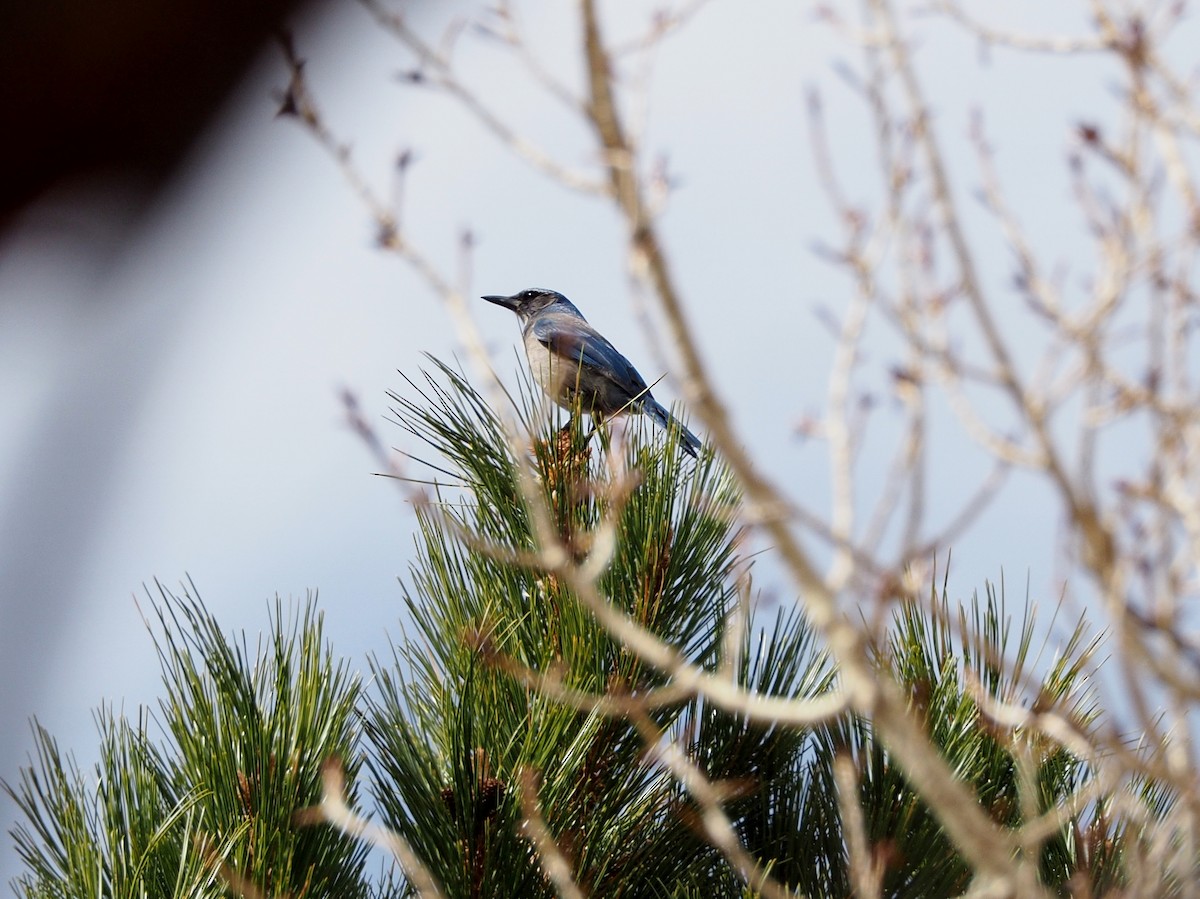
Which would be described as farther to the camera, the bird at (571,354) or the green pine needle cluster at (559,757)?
the bird at (571,354)

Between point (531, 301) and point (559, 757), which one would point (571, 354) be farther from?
point (559, 757)

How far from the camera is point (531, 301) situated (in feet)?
25.7

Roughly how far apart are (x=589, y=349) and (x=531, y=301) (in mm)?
1713

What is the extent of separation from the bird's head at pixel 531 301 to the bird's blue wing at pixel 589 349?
2.10ft

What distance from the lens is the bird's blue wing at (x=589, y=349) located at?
605cm

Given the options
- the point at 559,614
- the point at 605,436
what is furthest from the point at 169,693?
the point at 605,436

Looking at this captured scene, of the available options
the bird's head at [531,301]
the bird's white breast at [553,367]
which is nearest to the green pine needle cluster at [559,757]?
the bird's white breast at [553,367]

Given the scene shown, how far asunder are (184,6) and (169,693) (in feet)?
7.47

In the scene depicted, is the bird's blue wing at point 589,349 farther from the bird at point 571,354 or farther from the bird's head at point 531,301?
the bird's head at point 531,301

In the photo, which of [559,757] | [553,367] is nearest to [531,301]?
[553,367]

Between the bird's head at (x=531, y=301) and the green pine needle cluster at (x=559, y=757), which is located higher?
the bird's head at (x=531, y=301)

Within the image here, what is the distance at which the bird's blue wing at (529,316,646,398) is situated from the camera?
6.05m

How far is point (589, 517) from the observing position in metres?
3.04

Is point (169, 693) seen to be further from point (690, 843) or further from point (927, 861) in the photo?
point (927, 861)
